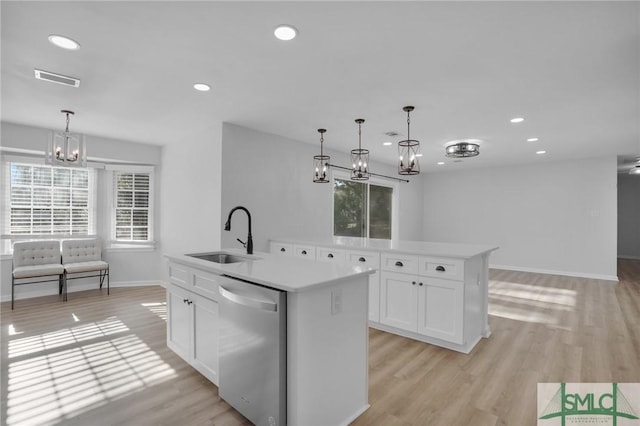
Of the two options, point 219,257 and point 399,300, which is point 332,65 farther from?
point 399,300

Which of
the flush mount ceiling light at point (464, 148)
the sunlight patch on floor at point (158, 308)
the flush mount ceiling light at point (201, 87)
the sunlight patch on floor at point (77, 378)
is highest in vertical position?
the flush mount ceiling light at point (201, 87)

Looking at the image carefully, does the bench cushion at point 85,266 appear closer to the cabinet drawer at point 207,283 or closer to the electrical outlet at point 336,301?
the cabinet drawer at point 207,283

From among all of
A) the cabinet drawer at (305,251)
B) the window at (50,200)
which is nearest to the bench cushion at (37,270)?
the window at (50,200)

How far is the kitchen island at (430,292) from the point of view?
2.88 m

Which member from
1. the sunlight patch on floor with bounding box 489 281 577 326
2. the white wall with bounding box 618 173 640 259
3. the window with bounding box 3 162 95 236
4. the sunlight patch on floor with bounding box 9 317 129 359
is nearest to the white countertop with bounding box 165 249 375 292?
the sunlight patch on floor with bounding box 9 317 129 359

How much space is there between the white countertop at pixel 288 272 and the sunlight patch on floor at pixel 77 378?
37.3 inches

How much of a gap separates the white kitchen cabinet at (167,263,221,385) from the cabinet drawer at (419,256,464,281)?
1.95 metres

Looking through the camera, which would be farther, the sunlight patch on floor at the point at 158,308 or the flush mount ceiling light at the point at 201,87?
the sunlight patch on floor at the point at 158,308

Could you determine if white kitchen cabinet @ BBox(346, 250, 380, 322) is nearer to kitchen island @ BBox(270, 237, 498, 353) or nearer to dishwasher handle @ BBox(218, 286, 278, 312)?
kitchen island @ BBox(270, 237, 498, 353)

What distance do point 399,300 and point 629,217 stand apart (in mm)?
10227

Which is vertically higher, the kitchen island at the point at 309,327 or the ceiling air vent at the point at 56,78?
the ceiling air vent at the point at 56,78

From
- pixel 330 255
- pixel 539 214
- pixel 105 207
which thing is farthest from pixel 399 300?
pixel 539 214

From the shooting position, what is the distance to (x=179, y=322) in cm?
266

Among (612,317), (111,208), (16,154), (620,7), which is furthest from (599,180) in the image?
(16,154)
